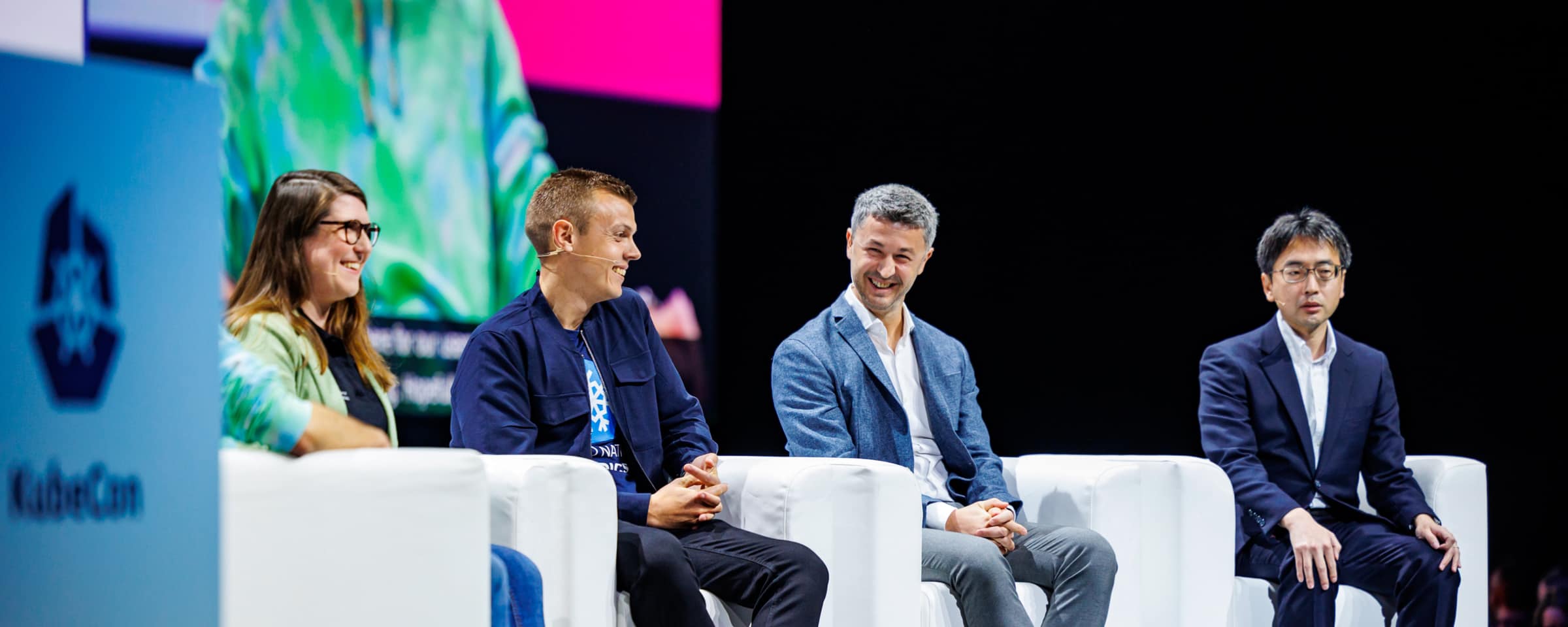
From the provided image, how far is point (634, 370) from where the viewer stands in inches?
111

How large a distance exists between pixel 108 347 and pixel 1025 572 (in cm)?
201

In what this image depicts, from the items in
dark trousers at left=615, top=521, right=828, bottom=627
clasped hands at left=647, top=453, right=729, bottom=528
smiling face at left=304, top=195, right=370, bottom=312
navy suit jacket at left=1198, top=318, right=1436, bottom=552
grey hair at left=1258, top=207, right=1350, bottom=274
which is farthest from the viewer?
grey hair at left=1258, top=207, right=1350, bottom=274

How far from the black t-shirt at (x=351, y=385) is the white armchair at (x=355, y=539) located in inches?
16.9

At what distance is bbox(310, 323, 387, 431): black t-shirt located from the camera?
7.44 ft

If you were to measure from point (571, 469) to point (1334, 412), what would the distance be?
2.06 m

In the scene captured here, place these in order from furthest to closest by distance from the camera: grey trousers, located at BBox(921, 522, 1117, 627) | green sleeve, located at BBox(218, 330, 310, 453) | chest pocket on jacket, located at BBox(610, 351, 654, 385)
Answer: chest pocket on jacket, located at BBox(610, 351, 654, 385) < grey trousers, located at BBox(921, 522, 1117, 627) < green sleeve, located at BBox(218, 330, 310, 453)

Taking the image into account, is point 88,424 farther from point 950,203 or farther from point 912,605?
point 950,203

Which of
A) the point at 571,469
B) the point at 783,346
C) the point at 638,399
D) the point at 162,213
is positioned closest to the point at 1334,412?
the point at 783,346

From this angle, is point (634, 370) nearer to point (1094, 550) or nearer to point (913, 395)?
point (913, 395)

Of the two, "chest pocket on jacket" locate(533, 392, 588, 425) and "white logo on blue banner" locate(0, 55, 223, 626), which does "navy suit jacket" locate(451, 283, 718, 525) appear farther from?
"white logo on blue banner" locate(0, 55, 223, 626)

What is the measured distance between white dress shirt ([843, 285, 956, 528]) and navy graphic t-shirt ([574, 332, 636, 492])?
2.18 ft

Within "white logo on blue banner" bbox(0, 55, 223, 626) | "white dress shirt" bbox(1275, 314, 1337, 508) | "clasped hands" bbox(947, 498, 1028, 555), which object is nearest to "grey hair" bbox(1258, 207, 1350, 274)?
"white dress shirt" bbox(1275, 314, 1337, 508)

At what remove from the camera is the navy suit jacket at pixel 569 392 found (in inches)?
102

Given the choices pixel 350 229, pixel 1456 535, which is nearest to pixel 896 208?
pixel 350 229
